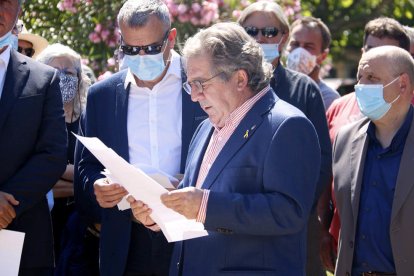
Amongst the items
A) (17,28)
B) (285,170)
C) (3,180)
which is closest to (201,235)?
(285,170)

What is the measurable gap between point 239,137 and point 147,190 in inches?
19.9

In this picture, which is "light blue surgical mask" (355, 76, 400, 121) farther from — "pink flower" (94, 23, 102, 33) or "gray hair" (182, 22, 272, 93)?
"pink flower" (94, 23, 102, 33)

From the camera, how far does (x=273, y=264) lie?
427 centimetres

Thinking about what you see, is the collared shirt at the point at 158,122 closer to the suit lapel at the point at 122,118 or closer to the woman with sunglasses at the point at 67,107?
the suit lapel at the point at 122,118

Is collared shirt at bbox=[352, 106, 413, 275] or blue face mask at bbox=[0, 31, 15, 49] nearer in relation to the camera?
blue face mask at bbox=[0, 31, 15, 49]

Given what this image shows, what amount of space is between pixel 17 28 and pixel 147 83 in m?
1.23

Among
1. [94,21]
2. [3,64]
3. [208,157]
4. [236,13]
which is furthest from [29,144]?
[236,13]

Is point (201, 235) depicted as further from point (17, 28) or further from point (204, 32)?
point (17, 28)

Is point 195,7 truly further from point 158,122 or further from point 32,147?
point 32,147

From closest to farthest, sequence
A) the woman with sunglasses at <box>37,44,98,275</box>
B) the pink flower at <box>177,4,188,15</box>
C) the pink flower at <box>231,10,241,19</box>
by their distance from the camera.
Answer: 1. the woman with sunglasses at <box>37,44,98,275</box>
2. the pink flower at <box>177,4,188,15</box>
3. the pink flower at <box>231,10,241,19</box>

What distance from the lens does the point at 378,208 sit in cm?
550

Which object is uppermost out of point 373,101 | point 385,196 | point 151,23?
point 151,23

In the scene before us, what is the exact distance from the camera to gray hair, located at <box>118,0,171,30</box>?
548cm

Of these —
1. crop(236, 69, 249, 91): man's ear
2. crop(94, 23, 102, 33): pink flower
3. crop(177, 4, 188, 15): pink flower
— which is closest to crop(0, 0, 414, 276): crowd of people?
crop(236, 69, 249, 91): man's ear
